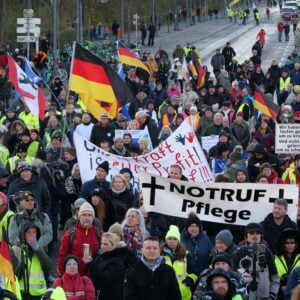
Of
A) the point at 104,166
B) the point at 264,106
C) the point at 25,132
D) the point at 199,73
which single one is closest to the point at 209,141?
the point at 264,106

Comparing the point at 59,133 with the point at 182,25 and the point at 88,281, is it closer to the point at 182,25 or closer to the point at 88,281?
the point at 88,281

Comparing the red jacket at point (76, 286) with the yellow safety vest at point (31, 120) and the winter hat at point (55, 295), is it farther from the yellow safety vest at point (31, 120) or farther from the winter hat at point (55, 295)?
the yellow safety vest at point (31, 120)

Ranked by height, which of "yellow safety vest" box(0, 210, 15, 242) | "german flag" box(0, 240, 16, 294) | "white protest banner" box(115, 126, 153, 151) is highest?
"german flag" box(0, 240, 16, 294)

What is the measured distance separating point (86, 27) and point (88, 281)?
5881 centimetres

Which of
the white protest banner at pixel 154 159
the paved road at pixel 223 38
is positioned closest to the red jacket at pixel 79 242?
the white protest banner at pixel 154 159

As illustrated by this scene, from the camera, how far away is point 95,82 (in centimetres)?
1891

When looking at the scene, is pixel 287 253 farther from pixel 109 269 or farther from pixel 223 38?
pixel 223 38

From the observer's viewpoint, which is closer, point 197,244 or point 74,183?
point 197,244

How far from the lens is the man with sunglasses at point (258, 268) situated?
11195mm

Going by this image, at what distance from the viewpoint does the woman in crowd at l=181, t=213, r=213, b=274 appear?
12.4 meters

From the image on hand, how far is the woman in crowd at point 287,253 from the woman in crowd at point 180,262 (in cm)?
75

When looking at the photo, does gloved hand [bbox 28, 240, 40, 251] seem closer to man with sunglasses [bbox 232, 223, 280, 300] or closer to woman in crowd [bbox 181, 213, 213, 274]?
woman in crowd [bbox 181, 213, 213, 274]

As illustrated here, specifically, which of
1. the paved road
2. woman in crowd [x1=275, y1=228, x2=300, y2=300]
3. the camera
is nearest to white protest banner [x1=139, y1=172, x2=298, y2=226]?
woman in crowd [x1=275, y1=228, x2=300, y2=300]

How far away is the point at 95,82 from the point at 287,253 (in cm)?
770
